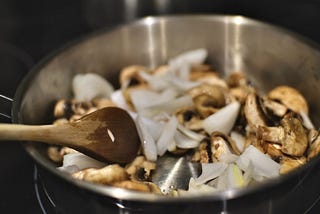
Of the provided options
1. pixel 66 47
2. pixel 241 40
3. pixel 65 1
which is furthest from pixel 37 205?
pixel 65 1

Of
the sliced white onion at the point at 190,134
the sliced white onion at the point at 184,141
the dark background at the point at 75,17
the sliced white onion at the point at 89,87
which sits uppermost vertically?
the dark background at the point at 75,17

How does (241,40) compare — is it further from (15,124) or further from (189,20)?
(15,124)

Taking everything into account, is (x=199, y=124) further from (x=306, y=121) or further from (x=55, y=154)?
(x=55, y=154)

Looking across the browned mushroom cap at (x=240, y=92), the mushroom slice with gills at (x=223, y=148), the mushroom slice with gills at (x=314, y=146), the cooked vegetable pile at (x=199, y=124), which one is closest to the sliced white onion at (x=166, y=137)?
the cooked vegetable pile at (x=199, y=124)

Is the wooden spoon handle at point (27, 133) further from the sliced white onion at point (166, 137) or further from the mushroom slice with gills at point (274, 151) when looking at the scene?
the mushroom slice with gills at point (274, 151)

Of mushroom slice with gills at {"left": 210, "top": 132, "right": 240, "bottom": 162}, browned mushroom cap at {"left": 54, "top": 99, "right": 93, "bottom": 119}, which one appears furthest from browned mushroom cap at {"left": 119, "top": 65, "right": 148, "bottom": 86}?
mushroom slice with gills at {"left": 210, "top": 132, "right": 240, "bottom": 162}
